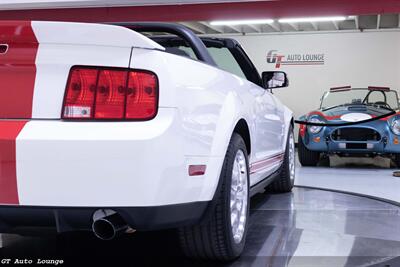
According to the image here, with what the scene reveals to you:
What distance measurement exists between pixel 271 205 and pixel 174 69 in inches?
86.4

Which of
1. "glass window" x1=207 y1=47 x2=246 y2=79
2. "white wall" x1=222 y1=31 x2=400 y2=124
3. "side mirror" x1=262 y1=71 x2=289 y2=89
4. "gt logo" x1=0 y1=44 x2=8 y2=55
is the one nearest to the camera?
"gt logo" x1=0 y1=44 x2=8 y2=55

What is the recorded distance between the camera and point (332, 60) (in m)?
11.2

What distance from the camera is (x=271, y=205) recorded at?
369 centimetres

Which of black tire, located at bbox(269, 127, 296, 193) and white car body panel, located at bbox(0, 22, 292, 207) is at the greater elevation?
white car body panel, located at bbox(0, 22, 292, 207)

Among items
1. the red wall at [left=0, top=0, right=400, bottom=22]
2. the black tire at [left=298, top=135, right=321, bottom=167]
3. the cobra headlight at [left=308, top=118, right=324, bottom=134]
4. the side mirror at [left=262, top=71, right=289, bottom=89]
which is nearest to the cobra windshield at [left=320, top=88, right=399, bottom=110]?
the cobra headlight at [left=308, top=118, right=324, bottom=134]

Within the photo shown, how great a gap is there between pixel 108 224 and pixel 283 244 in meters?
1.20

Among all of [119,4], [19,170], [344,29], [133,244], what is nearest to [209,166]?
[19,170]

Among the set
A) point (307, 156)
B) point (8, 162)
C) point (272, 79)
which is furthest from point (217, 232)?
point (307, 156)

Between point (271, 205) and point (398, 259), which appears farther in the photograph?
point (271, 205)

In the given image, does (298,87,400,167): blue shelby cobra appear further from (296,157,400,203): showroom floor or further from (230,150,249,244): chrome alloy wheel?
(230,150,249,244): chrome alloy wheel

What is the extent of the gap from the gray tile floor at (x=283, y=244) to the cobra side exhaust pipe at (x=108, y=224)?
1.93 feet

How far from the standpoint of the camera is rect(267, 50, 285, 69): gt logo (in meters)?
11.5

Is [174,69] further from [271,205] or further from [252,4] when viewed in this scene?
[252,4]

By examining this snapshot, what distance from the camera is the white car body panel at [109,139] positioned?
1564 millimetres
